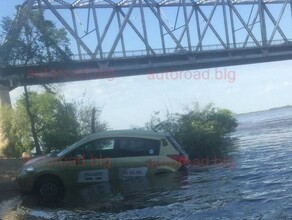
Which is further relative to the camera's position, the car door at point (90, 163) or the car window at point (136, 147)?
the car window at point (136, 147)

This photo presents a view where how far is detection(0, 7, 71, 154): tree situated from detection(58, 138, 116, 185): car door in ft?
28.2

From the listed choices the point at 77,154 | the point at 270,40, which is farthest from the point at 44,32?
the point at 270,40

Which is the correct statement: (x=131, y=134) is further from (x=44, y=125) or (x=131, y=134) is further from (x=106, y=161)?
(x=44, y=125)

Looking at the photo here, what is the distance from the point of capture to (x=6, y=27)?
65.4 feet

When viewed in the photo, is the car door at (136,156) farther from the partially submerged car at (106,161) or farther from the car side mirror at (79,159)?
the car side mirror at (79,159)

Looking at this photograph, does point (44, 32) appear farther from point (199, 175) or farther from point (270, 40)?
point (270, 40)

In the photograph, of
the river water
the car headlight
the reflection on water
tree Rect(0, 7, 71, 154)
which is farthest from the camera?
tree Rect(0, 7, 71, 154)

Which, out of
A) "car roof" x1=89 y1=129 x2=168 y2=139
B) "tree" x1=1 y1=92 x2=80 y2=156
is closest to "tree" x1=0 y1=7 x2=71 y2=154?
"tree" x1=1 y1=92 x2=80 y2=156

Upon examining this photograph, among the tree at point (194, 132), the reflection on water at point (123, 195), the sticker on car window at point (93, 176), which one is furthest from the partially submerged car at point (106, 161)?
the tree at point (194, 132)

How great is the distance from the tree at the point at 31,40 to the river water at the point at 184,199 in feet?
30.4

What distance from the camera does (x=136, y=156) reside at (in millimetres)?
12219

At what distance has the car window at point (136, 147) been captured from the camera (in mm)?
12273

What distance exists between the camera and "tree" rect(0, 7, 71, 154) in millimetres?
19641

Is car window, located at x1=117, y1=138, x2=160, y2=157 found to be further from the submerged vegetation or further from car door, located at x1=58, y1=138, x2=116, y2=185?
the submerged vegetation
